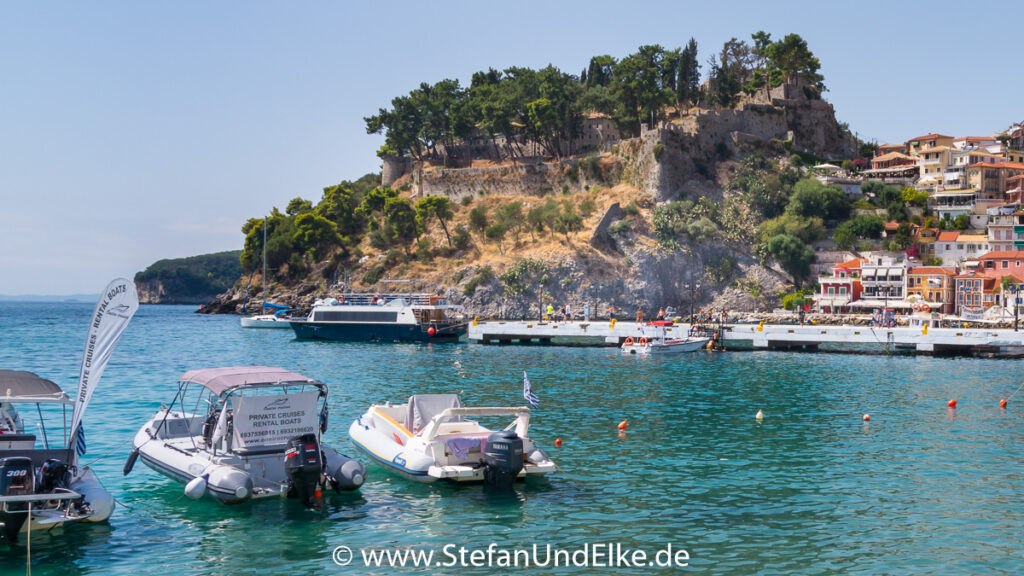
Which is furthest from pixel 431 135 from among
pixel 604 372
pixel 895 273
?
pixel 604 372

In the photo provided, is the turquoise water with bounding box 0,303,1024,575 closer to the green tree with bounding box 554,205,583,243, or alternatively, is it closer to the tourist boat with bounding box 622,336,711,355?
the tourist boat with bounding box 622,336,711,355

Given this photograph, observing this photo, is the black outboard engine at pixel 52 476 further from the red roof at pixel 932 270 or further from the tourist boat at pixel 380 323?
the red roof at pixel 932 270

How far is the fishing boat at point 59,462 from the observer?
14.0 metres

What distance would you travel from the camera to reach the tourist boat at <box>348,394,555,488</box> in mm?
17828

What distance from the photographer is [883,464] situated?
2089 centimetres

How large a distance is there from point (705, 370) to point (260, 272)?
3418 inches

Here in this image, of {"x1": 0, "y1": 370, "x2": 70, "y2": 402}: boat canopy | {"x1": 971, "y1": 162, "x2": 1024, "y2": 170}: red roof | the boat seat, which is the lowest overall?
the boat seat

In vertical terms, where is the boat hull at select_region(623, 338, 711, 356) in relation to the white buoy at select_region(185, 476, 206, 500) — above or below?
above

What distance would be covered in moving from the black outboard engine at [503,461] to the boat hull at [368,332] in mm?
49357

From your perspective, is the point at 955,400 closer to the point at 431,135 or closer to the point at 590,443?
the point at 590,443

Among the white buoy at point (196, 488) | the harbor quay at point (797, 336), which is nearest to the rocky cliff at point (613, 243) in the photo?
the harbor quay at point (797, 336)

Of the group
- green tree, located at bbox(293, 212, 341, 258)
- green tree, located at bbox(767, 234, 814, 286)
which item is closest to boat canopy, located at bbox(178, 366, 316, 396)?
green tree, located at bbox(767, 234, 814, 286)

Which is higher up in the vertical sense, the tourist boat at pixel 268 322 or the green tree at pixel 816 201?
the green tree at pixel 816 201

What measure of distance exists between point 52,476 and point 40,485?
9.2 inches
